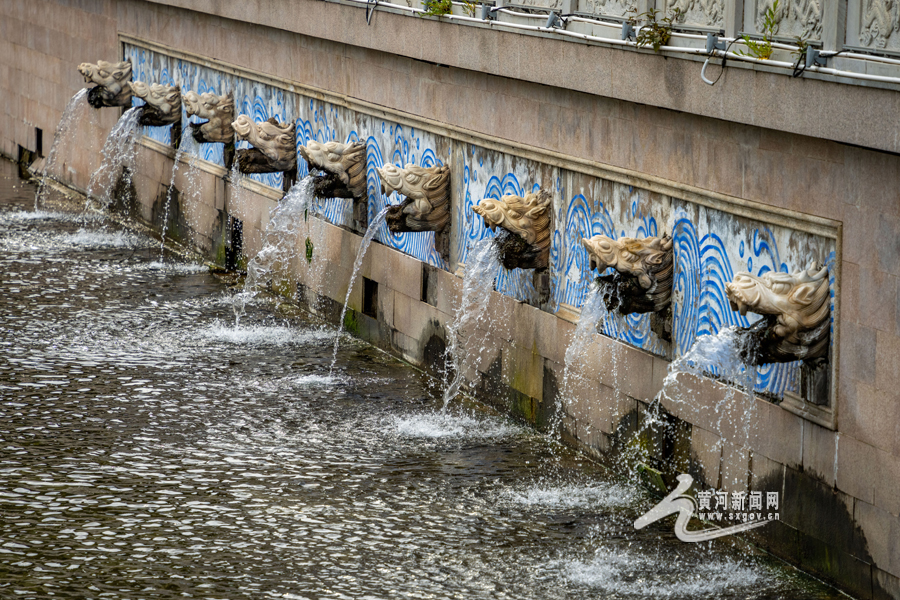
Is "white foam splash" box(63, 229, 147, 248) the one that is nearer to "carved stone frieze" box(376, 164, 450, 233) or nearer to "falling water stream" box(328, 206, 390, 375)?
"falling water stream" box(328, 206, 390, 375)

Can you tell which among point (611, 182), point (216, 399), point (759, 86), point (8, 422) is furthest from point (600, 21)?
point (8, 422)

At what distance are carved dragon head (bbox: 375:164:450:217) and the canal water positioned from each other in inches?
62.6

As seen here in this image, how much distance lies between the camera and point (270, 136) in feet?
Answer: 50.9

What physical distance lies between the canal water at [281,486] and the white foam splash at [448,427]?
0.03 m

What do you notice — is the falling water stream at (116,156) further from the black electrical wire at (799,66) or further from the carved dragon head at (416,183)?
the black electrical wire at (799,66)

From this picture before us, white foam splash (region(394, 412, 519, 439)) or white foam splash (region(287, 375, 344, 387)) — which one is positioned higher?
white foam splash (region(287, 375, 344, 387))

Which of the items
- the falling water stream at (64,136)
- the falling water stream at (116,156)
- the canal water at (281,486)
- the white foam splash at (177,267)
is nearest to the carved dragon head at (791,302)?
the canal water at (281,486)

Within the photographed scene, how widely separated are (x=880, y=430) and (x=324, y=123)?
28.7 feet

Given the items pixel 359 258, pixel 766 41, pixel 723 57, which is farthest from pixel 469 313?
pixel 766 41

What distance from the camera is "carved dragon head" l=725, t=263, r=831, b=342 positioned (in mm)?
8055

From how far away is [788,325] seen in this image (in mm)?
8055

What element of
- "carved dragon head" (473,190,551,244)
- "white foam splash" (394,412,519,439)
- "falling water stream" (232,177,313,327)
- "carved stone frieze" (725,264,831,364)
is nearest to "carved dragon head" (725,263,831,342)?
"carved stone frieze" (725,264,831,364)

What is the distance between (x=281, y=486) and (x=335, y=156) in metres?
5.14

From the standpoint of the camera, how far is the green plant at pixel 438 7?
12.1m
